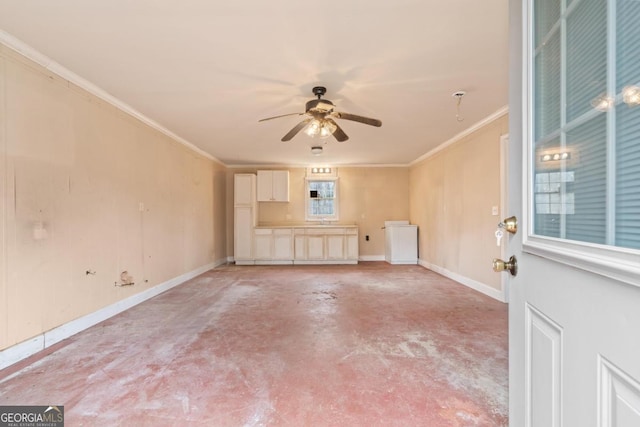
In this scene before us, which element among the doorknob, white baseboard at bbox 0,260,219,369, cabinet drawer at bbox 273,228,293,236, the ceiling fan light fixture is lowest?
white baseboard at bbox 0,260,219,369

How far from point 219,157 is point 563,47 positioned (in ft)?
19.6

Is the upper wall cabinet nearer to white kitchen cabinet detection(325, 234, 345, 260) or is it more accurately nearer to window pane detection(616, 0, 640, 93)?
white kitchen cabinet detection(325, 234, 345, 260)

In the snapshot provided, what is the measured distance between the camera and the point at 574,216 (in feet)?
2.37

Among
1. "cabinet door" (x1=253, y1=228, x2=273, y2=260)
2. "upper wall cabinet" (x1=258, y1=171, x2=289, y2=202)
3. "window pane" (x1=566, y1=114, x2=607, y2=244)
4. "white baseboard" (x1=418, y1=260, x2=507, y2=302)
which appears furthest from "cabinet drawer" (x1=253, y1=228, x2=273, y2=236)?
"window pane" (x1=566, y1=114, x2=607, y2=244)

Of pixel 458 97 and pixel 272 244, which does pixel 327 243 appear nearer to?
pixel 272 244

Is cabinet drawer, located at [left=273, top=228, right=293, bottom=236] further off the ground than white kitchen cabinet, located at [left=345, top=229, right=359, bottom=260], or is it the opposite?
cabinet drawer, located at [left=273, top=228, right=293, bottom=236]

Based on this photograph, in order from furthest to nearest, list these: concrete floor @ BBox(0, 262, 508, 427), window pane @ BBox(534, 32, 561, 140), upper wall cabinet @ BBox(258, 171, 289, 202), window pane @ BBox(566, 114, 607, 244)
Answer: upper wall cabinet @ BBox(258, 171, 289, 202) < concrete floor @ BBox(0, 262, 508, 427) < window pane @ BBox(534, 32, 561, 140) < window pane @ BBox(566, 114, 607, 244)

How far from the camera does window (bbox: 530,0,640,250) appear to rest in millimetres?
553

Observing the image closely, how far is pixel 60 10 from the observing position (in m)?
1.82

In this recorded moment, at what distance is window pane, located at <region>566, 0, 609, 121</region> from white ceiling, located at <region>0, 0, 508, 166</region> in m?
1.33

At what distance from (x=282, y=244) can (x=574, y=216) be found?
19.9 feet

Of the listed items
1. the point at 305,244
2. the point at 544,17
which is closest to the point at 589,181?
the point at 544,17

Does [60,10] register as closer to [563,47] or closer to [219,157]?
[563,47]

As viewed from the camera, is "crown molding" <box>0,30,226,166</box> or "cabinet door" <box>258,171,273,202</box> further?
"cabinet door" <box>258,171,273,202</box>
